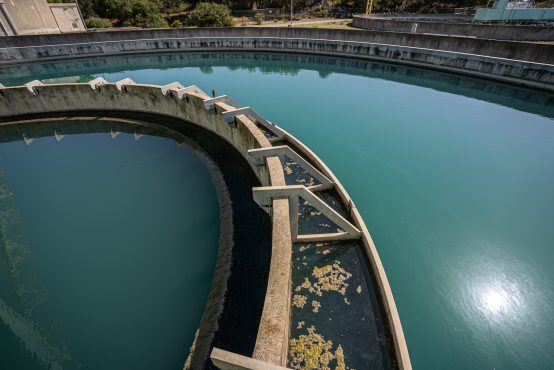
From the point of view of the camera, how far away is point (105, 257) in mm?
9578

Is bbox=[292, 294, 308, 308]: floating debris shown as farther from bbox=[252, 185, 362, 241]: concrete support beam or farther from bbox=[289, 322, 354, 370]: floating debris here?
bbox=[252, 185, 362, 241]: concrete support beam

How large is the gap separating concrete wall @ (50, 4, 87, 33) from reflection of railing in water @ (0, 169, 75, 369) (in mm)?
44518

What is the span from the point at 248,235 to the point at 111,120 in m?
15.6

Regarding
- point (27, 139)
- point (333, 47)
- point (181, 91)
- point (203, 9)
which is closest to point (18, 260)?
point (181, 91)

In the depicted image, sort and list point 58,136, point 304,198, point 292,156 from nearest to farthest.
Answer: point 304,198 → point 292,156 → point 58,136

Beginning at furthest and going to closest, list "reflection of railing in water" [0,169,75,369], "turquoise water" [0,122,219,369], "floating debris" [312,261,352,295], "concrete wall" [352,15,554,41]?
"concrete wall" [352,15,554,41] → "turquoise water" [0,122,219,369] → "reflection of railing in water" [0,169,75,369] → "floating debris" [312,261,352,295]

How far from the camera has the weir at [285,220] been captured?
4.64 m

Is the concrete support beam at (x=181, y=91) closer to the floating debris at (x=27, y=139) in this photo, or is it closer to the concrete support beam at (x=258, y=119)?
the concrete support beam at (x=258, y=119)

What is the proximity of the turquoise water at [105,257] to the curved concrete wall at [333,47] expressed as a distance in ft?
90.4

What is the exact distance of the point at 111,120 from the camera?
1891 centimetres

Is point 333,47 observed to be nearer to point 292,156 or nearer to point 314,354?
point 292,156

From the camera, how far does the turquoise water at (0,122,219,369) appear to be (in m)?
7.30

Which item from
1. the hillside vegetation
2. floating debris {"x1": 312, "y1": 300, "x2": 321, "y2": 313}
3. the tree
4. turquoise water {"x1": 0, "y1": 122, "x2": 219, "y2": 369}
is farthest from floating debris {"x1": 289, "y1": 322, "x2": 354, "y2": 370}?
the tree

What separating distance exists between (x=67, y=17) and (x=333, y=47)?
4210cm
